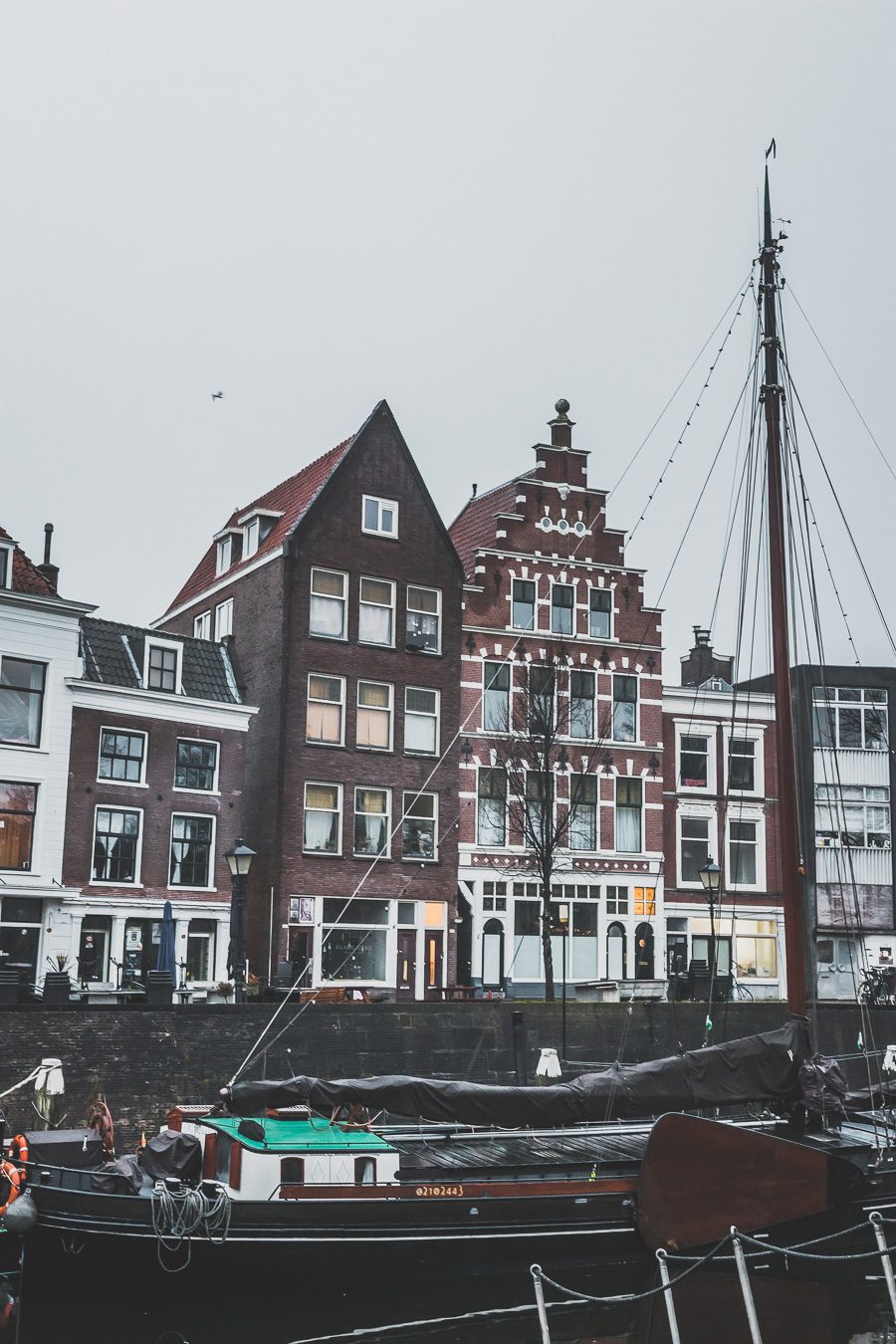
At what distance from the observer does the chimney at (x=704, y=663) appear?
169ft

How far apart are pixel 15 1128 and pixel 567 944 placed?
66.8 feet

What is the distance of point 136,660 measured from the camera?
118 feet

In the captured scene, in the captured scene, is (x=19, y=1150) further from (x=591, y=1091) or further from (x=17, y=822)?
(x=17, y=822)

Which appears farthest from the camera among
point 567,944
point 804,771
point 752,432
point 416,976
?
point 804,771

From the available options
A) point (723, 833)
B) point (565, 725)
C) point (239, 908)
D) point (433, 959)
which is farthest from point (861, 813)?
point (239, 908)

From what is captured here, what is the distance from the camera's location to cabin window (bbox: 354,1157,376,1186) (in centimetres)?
2023

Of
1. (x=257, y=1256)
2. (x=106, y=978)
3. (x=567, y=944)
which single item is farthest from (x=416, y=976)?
(x=257, y=1256)

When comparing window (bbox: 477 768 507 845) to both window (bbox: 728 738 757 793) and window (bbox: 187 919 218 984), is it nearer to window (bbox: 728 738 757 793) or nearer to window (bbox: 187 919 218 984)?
window (bbox: 187 919 218 984)

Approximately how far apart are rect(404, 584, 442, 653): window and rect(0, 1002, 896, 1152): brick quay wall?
38.5 ft

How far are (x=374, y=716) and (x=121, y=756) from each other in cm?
799

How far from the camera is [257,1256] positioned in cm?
1936

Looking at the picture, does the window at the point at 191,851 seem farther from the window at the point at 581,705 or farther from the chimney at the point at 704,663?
the chimney at the point at 704,663

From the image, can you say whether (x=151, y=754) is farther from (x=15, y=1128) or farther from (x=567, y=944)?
(x=567, y=944)

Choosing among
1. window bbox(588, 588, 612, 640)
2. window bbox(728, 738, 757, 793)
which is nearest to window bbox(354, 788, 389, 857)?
window bbox(588, 588, 612, 640)
